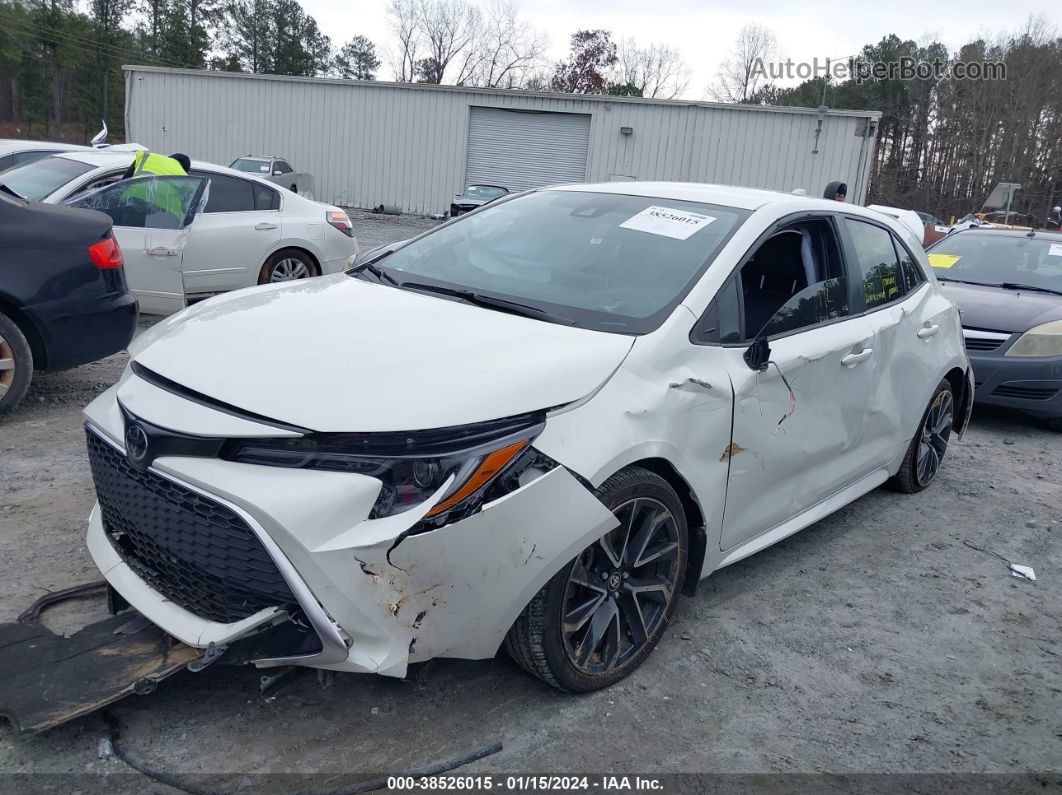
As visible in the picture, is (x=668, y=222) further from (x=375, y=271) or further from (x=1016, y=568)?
(x=1016, y=568)

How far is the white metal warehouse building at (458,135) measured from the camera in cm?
2794

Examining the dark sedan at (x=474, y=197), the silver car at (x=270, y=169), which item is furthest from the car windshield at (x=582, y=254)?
the silver car at (x=270, y=169)

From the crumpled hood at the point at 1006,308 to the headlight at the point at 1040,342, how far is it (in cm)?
6

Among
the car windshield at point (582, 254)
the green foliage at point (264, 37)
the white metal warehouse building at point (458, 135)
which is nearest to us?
the car windshield at point (582, 254)

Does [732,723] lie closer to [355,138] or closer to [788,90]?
[355,138]

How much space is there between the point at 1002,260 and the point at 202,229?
282 inches

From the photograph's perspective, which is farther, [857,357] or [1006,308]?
[1006,308]

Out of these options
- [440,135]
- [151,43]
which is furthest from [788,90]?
[151,43]

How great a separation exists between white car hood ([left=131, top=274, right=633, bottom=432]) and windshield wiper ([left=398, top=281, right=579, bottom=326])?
2.2 inches

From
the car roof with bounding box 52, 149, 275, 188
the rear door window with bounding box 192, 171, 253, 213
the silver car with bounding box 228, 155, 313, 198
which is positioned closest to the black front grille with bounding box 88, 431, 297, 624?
the rear door window with bounding box 192, 171, 253, 213

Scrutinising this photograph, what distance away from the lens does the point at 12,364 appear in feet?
16.9

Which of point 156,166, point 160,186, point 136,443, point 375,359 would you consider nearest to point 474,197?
point 156,166

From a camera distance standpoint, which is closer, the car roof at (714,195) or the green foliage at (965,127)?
the car roof at (714,195)

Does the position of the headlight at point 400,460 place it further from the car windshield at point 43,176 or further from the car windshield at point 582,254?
the car windshield at point 43,176
